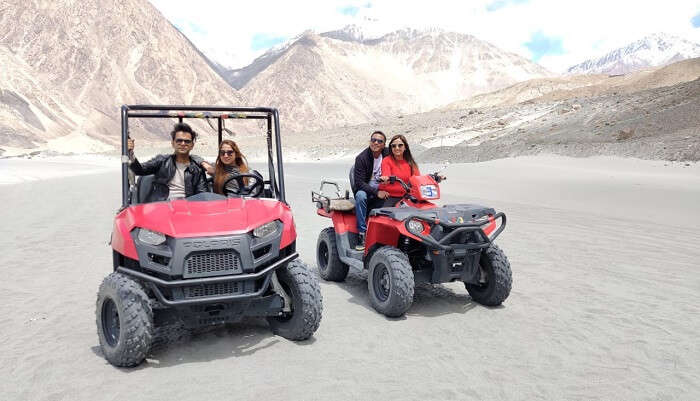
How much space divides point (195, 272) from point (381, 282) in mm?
2198

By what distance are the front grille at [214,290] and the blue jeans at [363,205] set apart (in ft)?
9.01

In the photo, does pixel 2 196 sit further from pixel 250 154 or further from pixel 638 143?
pixel 250 154

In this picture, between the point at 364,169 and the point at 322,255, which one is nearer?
the point at 364,169

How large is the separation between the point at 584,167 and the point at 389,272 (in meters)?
20.3

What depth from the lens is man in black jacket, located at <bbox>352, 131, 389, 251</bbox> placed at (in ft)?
23.4

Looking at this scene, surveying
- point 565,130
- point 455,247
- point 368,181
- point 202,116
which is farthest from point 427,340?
point 565,130

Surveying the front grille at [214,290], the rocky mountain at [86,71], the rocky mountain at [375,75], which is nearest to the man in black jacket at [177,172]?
the front grille at [214,290]

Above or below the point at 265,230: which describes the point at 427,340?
below

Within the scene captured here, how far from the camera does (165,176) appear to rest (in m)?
5.73

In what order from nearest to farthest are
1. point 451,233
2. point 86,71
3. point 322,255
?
point 451,233 < point 322,255 < point 86,71

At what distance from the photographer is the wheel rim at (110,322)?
15.7 feet

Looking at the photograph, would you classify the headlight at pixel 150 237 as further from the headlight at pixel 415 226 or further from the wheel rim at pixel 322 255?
the wheel rim at pixel 322 255

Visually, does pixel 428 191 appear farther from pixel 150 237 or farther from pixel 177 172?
pixel 150 237

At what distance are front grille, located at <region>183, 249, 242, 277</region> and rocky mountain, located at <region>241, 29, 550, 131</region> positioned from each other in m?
114
